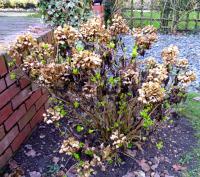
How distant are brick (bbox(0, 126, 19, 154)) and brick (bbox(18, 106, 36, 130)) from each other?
66 millimetres

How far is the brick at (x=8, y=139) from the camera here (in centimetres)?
199

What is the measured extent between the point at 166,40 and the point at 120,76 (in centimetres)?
491

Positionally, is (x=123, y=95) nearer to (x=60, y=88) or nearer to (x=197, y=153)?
(x=60, y=88)

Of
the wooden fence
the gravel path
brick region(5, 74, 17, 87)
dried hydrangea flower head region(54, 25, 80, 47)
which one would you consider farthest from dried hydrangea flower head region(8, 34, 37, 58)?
the wooden fence

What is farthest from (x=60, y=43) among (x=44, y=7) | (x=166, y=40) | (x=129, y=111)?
(x=166, y=40)

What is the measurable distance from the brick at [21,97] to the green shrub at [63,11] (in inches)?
46.3

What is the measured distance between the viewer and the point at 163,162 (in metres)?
2.18

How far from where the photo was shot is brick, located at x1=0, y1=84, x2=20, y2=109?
1.94 m

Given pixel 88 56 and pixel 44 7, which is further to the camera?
pixel 44 7

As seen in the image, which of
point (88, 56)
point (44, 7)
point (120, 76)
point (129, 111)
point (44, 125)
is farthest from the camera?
point (44, 7)

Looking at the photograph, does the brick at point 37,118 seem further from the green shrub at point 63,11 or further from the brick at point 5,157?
the green shrub at point 63,11

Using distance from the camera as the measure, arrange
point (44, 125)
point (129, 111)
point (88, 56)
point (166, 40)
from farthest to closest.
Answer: point (166, 40) → point (44, 125) → point (129, 111) → point (88, 56)

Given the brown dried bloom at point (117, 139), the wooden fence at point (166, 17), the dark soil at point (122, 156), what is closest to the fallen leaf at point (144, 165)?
the dark soil at point (122, 156)

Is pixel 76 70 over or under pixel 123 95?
over
